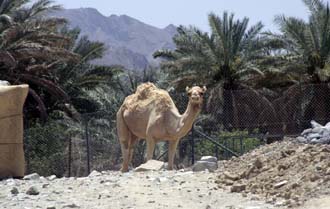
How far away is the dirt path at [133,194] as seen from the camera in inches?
365

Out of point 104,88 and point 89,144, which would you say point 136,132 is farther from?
point 104,88

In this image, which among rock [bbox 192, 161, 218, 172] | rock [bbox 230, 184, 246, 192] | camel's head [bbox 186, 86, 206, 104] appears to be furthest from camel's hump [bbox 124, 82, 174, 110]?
rock [bbox 230, 184, 246, 192]

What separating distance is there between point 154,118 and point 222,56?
14679 millimetres

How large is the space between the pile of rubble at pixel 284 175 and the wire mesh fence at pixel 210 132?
798 cm

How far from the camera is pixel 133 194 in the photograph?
9906mm

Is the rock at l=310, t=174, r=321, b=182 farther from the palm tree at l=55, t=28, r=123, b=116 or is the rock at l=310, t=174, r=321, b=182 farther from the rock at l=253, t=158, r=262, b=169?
the palm tree at l=55, t=28, r=123, b=116

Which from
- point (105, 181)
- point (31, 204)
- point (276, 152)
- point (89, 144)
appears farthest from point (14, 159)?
point (89, 144)

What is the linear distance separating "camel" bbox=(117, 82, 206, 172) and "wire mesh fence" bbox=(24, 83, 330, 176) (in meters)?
3.14

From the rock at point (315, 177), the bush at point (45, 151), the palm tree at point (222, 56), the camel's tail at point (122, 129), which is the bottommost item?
the bush at point (45, 151)

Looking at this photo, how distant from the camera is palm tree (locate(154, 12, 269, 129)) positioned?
28969mm

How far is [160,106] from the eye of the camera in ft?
49.3

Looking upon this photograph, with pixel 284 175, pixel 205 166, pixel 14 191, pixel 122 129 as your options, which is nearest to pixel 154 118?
pixel 122 129

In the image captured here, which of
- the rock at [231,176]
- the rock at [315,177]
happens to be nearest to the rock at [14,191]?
the rock at [231,176]

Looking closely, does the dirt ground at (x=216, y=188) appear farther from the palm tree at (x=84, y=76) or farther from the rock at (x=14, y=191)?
the palm tree at (x=84, y=76)
